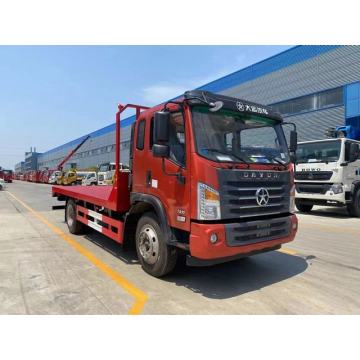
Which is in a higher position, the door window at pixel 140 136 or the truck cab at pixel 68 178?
the door window at pixel 140 136

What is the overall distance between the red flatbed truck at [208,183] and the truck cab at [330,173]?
624 centimetres

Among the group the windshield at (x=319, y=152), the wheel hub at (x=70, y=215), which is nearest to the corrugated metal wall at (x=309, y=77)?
the windshield at (x=319, y=152)

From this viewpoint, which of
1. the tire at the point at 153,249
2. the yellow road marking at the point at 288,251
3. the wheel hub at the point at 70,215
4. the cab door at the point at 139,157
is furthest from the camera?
the wheel hub at the point at 70,215

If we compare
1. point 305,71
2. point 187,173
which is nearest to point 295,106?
point 305,71

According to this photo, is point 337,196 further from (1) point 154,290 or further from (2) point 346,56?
(2) point 346,56

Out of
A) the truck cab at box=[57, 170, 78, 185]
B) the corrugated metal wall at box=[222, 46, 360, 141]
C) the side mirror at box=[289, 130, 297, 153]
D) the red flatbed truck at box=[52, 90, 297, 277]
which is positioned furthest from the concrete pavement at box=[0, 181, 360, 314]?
the truck cab at box=[57, 170, 78, 185]

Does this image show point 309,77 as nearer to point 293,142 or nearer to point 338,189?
point 338,189

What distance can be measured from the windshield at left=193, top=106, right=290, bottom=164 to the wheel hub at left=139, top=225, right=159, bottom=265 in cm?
146

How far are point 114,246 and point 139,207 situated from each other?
2010 millimetres

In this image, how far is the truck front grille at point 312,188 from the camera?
10.5m

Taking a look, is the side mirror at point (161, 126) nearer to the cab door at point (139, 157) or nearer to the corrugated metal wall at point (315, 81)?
the cab door at point (139, 157)

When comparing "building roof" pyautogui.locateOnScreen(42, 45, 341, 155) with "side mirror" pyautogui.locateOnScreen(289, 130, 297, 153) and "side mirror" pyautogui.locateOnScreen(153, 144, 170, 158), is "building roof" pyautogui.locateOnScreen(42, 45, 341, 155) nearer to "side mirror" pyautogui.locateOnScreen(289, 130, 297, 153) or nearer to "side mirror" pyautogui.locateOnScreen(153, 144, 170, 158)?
"side mirror" pyautogui.locateOnScreen(289, 130, 297, 153)

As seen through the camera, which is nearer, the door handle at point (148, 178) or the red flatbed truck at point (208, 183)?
the red flatbed truck at point (208, 183)
